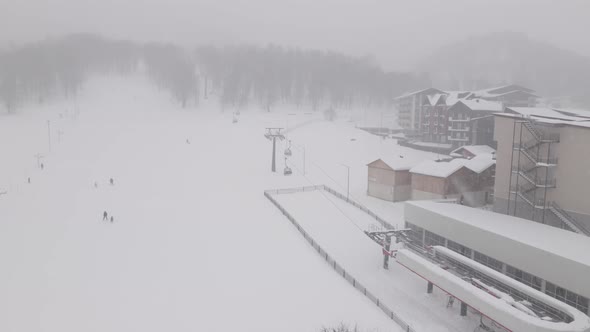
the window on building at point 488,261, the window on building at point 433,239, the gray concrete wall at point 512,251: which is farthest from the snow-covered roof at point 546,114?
the window on building at point 488,261

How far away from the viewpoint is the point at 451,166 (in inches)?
1313

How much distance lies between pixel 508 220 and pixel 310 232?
11420 mm

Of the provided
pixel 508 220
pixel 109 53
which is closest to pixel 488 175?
pixel 508 220

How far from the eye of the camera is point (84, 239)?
26.1m

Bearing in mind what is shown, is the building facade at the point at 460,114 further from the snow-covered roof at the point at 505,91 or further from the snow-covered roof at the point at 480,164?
the snow-covered roof at the point at 480,164

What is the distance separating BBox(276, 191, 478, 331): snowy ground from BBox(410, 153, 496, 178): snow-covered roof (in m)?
6.45

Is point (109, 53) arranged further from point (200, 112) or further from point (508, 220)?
point (508, 220)

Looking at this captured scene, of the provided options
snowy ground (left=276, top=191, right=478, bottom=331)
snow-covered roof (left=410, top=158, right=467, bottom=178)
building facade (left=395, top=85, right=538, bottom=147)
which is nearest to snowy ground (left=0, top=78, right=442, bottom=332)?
snowy ground (left=276, top=191, right=478, bottom=331)

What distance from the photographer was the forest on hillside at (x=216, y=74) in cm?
9162

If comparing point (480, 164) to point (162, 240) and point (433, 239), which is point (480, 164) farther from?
point (162, 240)

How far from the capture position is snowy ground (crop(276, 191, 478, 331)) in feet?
56.6

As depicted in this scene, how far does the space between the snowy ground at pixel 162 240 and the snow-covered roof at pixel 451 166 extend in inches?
261

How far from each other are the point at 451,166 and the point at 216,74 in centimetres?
7849

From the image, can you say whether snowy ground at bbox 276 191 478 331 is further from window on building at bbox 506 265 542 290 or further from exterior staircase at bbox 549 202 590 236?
exterior staircase at bbox 549 202 590 236
